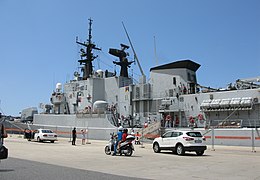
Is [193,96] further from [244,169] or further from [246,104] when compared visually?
[244,169]

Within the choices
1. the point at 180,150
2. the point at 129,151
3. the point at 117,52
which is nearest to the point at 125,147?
the point at 129,151

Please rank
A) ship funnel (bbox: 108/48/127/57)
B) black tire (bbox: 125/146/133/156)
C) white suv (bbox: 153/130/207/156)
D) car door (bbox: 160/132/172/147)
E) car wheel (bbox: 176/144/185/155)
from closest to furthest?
black tire (bbox: 125/146/133/156)
white suv (bbox: 153/130/207/156)
car wheel (bbox: 176/144/185/155)
car door (bbox: 160/132/172/147)
ship funnel (bbox: 108/48/127/57)

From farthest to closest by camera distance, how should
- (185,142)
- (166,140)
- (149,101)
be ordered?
(149,101) → (166,140) → (185,142)

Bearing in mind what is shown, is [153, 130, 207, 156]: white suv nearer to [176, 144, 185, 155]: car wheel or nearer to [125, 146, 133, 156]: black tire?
[176, 144, 185, 155]: car wheel

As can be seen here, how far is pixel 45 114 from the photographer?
125 ft

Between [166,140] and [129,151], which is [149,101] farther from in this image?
[129,151]

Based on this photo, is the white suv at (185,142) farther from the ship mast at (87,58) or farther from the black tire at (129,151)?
the ship mast at (87,58)

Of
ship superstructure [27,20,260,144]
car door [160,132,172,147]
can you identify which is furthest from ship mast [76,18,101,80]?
car door [160,132,172,147]

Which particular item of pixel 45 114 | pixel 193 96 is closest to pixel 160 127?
pixel 193 96

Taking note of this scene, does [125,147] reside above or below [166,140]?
below

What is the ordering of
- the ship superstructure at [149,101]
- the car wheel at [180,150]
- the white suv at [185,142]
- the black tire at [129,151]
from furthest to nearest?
the ship superstructure at [149,101] < the car wheel at [180,150] < the white suv at [185,142] < the black tire at [129,151]

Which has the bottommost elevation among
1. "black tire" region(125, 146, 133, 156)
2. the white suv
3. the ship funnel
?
"black tire" region(125, 146, 133, 156)

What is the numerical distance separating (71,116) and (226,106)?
1865cm

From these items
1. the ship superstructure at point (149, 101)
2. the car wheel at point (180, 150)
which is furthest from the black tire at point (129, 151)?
the ship superstructure at point (149, 101)
